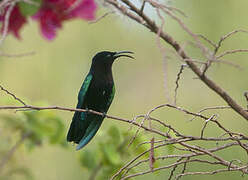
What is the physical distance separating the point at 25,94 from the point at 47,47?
71cm

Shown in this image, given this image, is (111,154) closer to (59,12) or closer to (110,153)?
(110,153)

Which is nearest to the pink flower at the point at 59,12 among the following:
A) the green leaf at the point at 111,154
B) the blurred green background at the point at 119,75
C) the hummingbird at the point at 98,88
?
the hummingbird at the point at 98,88

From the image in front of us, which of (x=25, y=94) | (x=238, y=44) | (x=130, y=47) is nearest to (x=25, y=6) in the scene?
(x=25, y=94)

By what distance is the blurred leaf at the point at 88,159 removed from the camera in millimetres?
2258

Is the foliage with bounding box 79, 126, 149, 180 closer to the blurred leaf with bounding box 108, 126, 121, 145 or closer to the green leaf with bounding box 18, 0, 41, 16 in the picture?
the blurred leaf with bounding box 108, 126, 121, 145

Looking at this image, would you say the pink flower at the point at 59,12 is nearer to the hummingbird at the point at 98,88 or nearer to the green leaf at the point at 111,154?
the hummingbird at the point at 98,88

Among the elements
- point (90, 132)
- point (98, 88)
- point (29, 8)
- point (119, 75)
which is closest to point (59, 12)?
point (29, 8)

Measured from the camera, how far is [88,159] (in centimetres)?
227

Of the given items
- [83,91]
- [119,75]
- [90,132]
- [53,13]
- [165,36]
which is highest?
[119,75]

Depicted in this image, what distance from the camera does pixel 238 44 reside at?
540 centimetres

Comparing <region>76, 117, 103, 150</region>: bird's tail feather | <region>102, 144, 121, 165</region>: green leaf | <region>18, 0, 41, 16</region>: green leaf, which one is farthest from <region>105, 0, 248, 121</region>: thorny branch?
<region>102, 144, 121, 165</region>: green leaf

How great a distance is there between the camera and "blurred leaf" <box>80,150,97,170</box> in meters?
2.26

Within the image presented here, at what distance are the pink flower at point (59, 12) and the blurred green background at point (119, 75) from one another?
2.99 meters

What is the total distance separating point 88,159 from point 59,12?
0.60 metres
